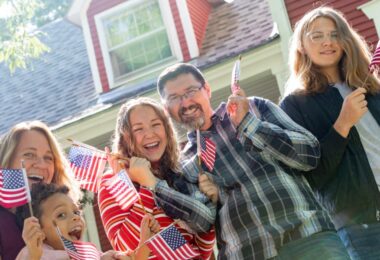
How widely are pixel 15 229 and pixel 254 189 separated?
46.8 inches

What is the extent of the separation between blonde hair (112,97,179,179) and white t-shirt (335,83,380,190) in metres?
0.99

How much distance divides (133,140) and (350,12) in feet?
16.2

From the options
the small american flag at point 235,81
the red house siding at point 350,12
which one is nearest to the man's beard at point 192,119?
the small american flag at point 235,81

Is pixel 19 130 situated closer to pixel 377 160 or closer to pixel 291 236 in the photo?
pixel 291 236

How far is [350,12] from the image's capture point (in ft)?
23.2

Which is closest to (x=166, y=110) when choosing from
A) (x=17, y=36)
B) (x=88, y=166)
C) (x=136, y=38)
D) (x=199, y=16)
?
(x=88, y=166)

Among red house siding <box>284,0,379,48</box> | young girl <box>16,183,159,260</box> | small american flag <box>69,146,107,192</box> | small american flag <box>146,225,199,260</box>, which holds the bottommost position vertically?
small american flag <box>146,225,199,260</box>

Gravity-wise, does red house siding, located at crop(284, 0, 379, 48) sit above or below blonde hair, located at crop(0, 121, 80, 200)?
above

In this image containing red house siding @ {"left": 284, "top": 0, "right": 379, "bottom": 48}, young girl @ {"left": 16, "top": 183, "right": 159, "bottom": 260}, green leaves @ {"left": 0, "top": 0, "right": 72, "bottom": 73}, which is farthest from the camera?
green leaves @ {"left": 0, "top": 0, "right": 72, "bottom": 73}

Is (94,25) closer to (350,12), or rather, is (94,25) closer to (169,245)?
(350,12)

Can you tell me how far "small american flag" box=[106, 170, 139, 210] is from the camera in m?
2.82

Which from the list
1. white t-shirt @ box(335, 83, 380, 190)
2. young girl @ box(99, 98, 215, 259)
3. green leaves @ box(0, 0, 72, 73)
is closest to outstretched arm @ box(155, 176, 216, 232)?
young girl @ box(99, 98, 215, 259)

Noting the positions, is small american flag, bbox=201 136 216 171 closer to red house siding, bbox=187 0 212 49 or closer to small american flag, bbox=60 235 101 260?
small american flag, bbox=60 235 101 260

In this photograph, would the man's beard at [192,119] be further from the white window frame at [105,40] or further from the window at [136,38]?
the window at [136,38]
